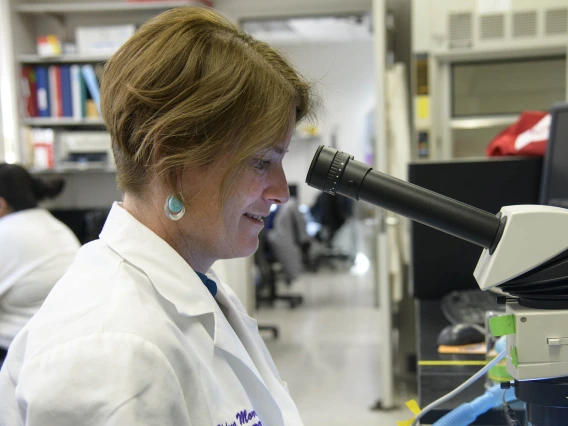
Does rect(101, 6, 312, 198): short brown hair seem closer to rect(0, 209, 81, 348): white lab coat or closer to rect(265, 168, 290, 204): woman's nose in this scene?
rect(265, 168, 290, 204): woman's nose

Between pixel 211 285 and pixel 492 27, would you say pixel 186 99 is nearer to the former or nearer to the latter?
pixel 211 285

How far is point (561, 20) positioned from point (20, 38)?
3017 millimetres

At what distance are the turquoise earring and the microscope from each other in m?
0.20

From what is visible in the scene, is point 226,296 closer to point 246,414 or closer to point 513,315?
point 246,414

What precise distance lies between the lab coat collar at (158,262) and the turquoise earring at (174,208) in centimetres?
4

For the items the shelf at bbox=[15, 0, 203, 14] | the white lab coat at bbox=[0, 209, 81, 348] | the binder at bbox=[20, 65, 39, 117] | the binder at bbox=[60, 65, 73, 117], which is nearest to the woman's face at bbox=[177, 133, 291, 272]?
the white lab coat at bbox=[0, 209, 81, 348]

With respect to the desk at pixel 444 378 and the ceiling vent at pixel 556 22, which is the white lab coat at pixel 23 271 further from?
the ceiling vent at pixel 556 22

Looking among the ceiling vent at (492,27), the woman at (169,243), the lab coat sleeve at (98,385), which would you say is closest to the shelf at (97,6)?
the ceiling vent at (492,27)

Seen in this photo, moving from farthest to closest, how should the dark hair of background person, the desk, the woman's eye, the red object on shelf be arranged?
the dark hair of background person
the red object on shelf
the desk
the woman's eye

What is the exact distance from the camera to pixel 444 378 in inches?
43.8

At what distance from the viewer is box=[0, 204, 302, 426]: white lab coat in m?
0.58

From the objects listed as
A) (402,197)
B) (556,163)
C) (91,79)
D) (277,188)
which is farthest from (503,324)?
(91,79)

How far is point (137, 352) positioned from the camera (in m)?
0.61

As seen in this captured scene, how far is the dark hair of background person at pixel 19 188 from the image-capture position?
2.22 metres
